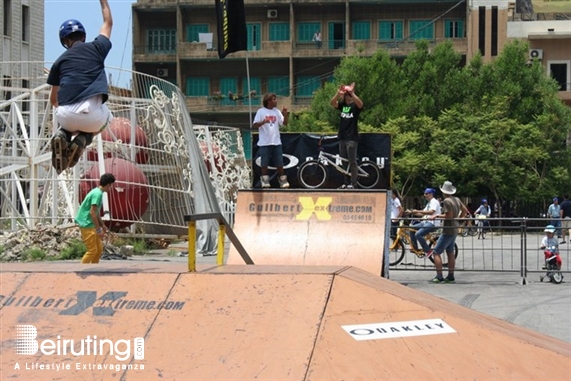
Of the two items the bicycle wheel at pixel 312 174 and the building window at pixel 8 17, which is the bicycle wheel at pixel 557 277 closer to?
the bicycle wheel at pixel 312 174

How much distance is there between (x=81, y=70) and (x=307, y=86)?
55450 millimetres

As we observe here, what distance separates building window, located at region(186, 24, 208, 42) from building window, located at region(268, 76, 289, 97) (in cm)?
592

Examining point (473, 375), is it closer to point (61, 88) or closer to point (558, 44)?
point (61, 88)

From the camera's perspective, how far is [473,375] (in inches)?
242

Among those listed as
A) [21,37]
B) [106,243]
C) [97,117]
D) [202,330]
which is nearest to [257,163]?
[106,243]

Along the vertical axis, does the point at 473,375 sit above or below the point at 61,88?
below

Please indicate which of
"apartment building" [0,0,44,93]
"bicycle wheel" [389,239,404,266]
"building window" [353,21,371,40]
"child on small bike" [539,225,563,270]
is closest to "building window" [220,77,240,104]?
"building window" [353,21,371,40]

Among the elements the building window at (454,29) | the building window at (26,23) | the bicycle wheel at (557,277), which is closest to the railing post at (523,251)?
the bicycle wheel at (557,277)

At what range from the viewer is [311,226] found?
1463 cm

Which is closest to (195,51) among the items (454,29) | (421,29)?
(421,29)

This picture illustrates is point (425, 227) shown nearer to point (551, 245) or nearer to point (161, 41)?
point (551, 245)

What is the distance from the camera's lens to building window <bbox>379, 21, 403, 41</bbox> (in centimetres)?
6306

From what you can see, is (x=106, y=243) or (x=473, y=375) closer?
(x=473, y=375)

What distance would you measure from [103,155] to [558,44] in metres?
44.8
